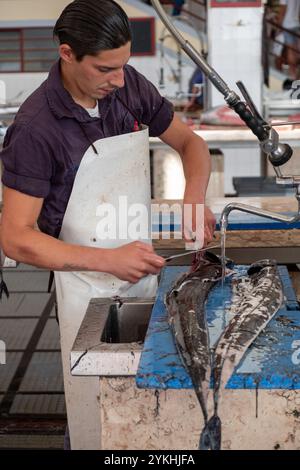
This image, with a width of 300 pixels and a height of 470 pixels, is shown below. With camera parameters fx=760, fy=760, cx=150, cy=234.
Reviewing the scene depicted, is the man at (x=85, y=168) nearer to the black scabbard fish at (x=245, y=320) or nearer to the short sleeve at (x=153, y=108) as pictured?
the short sleeve at (x=153, y=108)

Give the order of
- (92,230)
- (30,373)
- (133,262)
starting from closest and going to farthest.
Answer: (133,262) < (92,230) < (30,373)

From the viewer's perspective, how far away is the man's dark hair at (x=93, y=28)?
2.06 metres

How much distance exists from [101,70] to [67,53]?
11 cm

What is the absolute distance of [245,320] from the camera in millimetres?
1881

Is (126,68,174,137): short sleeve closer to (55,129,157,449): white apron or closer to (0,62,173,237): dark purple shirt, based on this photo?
(0,62,173,237): dark purple shirt

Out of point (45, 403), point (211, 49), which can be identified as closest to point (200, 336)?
point (45, 403)

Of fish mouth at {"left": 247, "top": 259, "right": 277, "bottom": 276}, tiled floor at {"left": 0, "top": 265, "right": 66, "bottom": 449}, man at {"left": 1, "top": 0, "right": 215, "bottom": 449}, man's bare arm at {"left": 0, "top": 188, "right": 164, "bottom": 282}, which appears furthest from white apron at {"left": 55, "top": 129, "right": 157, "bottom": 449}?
tiled floor at {"left": 0, "top": 265, "right": 66, "bottom": 449}

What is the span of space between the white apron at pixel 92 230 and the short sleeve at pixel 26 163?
19 centimetres

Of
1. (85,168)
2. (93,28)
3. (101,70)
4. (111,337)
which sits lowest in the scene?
(111,337)

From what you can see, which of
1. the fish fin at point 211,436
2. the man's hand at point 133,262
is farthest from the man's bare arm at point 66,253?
the fish fin at point 211,436

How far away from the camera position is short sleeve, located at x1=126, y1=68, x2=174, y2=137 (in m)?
2.57

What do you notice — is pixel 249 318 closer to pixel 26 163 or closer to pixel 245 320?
pixel 245 320

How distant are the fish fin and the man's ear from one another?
1.08m

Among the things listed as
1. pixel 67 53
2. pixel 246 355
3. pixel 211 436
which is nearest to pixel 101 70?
pixel 67 53
